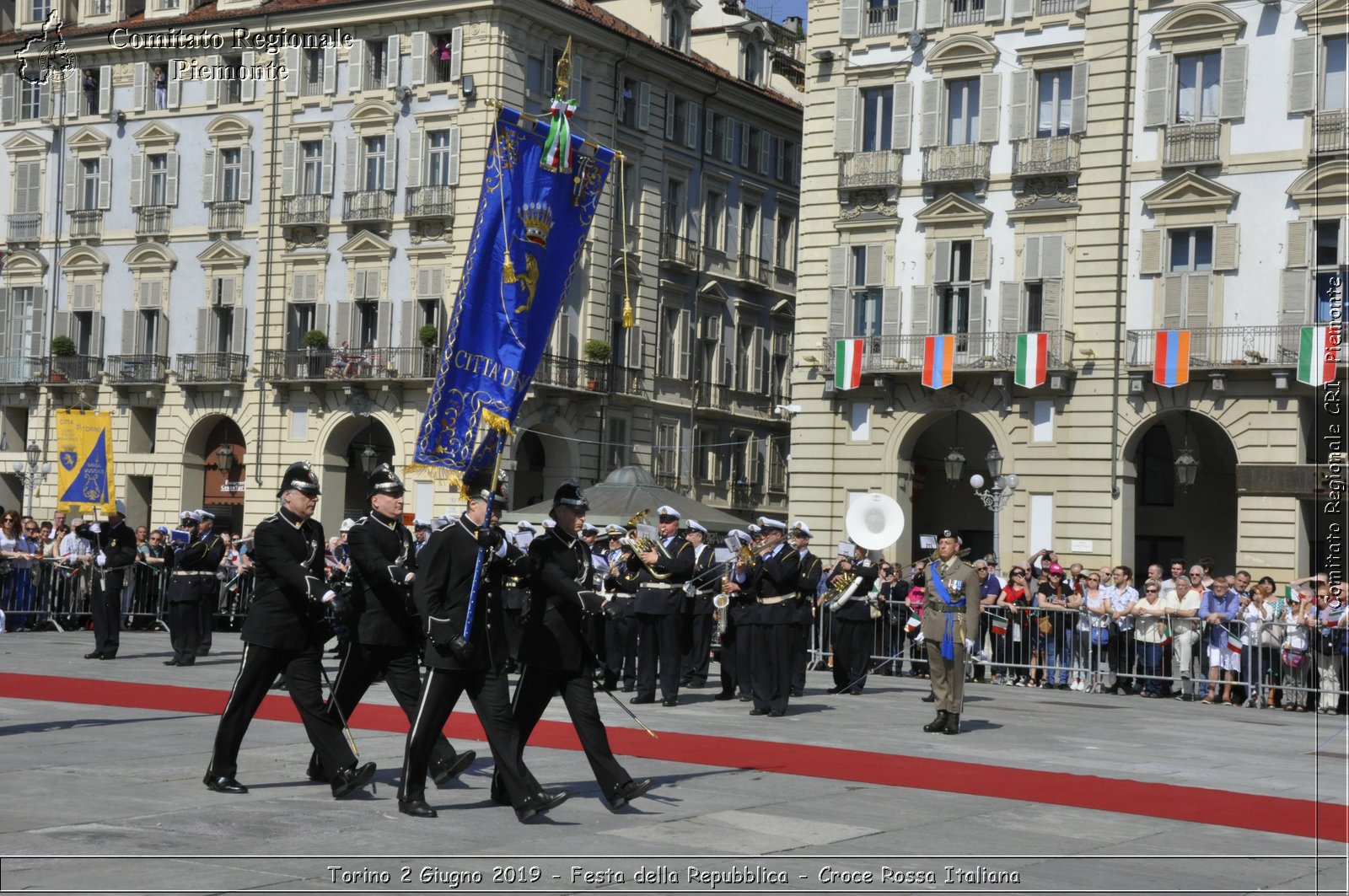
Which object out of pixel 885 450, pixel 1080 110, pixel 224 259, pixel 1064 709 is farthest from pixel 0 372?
pixel 1064 709

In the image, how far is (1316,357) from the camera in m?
33.3

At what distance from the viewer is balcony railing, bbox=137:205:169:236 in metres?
51.4

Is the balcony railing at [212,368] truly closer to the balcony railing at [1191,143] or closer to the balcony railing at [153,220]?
the balcony railing at [153,220]

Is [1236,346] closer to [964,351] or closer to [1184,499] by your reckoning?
[964,351]

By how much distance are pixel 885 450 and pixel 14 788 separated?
29956mm

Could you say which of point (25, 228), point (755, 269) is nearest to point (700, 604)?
point (755, 269)

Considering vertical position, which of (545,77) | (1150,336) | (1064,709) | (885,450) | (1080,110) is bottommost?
(1064,709)

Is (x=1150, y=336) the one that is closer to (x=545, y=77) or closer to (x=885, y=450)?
(x=885, y=450)

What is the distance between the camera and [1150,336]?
35.9 metres

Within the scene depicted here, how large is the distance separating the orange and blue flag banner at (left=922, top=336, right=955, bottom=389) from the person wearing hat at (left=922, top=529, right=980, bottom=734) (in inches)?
842

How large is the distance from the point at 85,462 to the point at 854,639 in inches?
663

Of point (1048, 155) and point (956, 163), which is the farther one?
point (956, 163)

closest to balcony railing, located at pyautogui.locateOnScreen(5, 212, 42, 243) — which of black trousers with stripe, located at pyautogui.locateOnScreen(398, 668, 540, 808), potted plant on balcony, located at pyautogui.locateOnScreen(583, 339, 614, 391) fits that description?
potted plant on balcony, located at pyautogui.locateOnScreen(583, 339, 614, 391)

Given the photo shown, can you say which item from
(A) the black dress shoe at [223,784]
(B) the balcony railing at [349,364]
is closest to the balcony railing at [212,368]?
(B) the balcony railing at [349,364]
